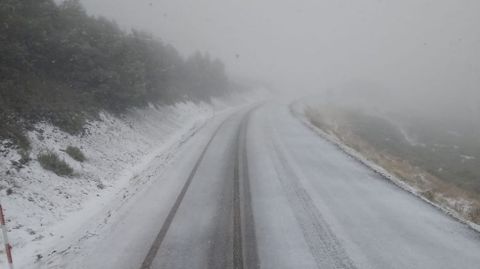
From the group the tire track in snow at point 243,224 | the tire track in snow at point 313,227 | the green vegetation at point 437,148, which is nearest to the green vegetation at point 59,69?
the tire track in snow at point 243,224

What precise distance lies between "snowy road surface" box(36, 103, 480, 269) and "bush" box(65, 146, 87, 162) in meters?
2.69

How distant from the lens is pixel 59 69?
1569 cm

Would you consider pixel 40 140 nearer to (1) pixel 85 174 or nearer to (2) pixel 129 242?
(1) pixel 85 174

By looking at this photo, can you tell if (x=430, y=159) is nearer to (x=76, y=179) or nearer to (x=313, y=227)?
(x=313, y=227)

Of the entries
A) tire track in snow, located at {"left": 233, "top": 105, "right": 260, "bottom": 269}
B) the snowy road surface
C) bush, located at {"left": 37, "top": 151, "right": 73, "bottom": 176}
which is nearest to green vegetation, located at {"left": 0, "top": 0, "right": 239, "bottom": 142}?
bush, located at {"left": 37, "top": 151, "right": 73, "bottom": 176}

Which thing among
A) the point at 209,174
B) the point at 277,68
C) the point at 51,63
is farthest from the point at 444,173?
the point at 277,68

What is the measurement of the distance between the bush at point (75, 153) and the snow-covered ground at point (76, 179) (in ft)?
0.55

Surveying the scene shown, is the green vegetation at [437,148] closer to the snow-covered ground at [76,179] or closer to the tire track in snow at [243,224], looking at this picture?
the tire track in snow at [243,224]

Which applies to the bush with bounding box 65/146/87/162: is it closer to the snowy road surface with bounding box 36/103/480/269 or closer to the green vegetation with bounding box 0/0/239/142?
the green vegetation with bounding box 0/0/239/142

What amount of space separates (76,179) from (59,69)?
21.9ft

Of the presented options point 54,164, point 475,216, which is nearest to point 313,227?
point 475,216

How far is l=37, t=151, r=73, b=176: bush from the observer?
10.6 meters

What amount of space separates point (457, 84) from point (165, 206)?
13380 cm

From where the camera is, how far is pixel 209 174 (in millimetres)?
Answer: 13008
